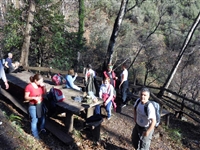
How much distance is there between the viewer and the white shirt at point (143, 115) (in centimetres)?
360

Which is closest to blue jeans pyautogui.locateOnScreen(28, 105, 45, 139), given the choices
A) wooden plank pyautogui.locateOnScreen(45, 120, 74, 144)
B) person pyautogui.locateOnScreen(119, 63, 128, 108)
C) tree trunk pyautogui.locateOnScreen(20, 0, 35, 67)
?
wooden plank pyautogui.locateOnScreen(45, 120, 74, 144)

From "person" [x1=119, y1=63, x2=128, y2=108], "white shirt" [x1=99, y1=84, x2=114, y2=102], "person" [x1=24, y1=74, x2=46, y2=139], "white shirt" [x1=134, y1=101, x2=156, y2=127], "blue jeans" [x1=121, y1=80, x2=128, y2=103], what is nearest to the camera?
"white shirt" [x1=134, y1=101, x2=156, y2=127]

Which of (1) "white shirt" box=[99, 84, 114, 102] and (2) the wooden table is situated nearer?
(2) the wooden table

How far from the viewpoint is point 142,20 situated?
27.9 metres

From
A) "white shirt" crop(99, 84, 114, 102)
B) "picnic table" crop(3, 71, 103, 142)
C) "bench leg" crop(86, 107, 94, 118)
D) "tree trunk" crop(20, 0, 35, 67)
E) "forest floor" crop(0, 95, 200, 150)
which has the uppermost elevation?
"tree trunk" crop(20, 0, 35, 67)

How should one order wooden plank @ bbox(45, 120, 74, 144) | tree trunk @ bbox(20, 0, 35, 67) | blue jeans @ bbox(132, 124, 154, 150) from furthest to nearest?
tree trunk @ bbox(20, 0, 35, 67)
wooden plank @ bbox(45, 120, 74, 144)
blue jeans @ bbox(132, 124, 154, 150)

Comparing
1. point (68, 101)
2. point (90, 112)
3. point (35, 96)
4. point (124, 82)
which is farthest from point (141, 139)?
point (124, 82)

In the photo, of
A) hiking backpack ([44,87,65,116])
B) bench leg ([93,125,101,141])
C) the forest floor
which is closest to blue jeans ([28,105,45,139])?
the forest floor

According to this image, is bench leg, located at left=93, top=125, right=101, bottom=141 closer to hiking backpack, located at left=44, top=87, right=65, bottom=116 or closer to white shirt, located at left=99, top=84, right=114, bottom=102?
white shirt, located at left=99, top=84, right=114, bottom=102

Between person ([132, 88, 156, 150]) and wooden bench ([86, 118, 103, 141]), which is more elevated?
person ([132, 88, 156, 150])

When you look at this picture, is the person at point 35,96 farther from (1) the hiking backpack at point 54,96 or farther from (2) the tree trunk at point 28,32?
(2) the tree trunk at point 28,32

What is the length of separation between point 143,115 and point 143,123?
178mm

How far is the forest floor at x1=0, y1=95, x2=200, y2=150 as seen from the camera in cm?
391

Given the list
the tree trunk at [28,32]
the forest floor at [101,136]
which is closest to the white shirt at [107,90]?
the forest floor at [101,136]
